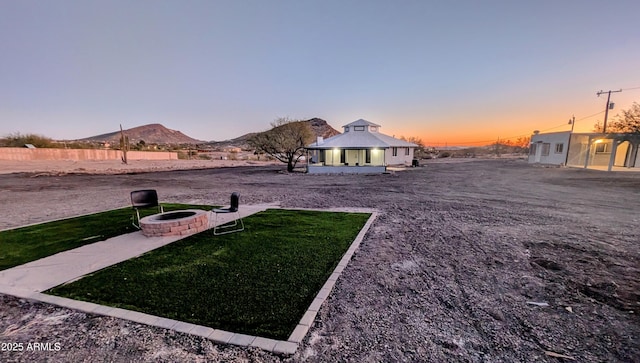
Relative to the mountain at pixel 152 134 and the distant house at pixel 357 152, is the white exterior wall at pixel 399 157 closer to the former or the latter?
the distant house at pixel 357 152

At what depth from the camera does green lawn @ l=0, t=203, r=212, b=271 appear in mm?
4566

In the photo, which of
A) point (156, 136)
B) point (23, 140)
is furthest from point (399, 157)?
point (156, 136)

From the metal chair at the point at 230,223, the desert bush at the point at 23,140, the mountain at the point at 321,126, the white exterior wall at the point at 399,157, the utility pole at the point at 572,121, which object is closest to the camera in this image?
the metal chair at the point at 230,223

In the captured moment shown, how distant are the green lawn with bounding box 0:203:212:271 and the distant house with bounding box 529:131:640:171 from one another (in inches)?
1329

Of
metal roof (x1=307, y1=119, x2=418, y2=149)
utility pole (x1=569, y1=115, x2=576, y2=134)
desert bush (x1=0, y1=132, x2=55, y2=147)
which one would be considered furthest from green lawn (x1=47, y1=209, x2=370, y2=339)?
utility pole (x1=569, y1=115, x2=576, y2=134)

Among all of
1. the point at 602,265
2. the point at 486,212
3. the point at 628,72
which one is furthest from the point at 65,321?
the point at 628,72

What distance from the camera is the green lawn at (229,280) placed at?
9.11ft

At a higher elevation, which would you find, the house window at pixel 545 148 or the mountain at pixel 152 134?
the mountain at pixel 152 134

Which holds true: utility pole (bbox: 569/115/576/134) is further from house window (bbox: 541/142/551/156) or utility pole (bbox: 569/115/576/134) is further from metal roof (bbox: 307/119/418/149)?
metal roof (bbox: 307/119/418/149)

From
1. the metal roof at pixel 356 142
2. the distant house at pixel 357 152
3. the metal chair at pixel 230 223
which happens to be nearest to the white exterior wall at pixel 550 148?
the distant house at pixel 357 152

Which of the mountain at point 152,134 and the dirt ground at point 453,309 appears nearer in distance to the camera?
the dirt ground at point 453,309

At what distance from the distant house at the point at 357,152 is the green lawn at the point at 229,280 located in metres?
18.5

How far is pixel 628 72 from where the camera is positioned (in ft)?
76.7

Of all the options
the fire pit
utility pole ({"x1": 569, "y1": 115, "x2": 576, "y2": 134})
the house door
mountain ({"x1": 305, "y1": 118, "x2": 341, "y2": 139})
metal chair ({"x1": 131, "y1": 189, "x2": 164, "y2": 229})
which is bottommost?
the fire pit
